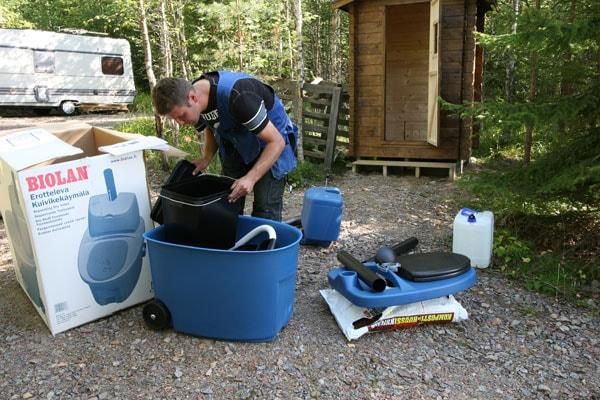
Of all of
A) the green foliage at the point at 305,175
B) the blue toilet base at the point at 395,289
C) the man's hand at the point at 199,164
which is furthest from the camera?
the green foliage at the point at 305,175

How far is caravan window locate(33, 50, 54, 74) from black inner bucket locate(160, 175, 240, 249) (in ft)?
45.4

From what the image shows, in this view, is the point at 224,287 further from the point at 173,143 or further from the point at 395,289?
the point at 173,143

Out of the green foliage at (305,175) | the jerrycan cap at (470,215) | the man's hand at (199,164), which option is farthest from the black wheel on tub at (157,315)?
the green foliage at (305,175)

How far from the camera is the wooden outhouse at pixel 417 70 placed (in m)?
6.68

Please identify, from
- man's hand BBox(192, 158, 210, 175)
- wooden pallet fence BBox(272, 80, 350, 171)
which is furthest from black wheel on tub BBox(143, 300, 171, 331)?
wooden pallet fence BBox(272, 80, 350, 171)

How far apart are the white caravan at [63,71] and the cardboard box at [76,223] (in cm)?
1286

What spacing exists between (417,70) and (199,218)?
21.7ft

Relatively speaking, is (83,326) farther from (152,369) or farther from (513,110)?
(513,110)


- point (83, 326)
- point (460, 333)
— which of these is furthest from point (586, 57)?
point (83, 326)

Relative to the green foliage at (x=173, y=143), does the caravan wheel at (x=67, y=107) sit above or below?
above

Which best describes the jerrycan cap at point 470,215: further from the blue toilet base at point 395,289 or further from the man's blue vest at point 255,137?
the man's blue vest at point 255,137

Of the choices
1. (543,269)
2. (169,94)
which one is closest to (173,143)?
(169,94)

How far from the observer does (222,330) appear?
2.76 m

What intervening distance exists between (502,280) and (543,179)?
0.88m
